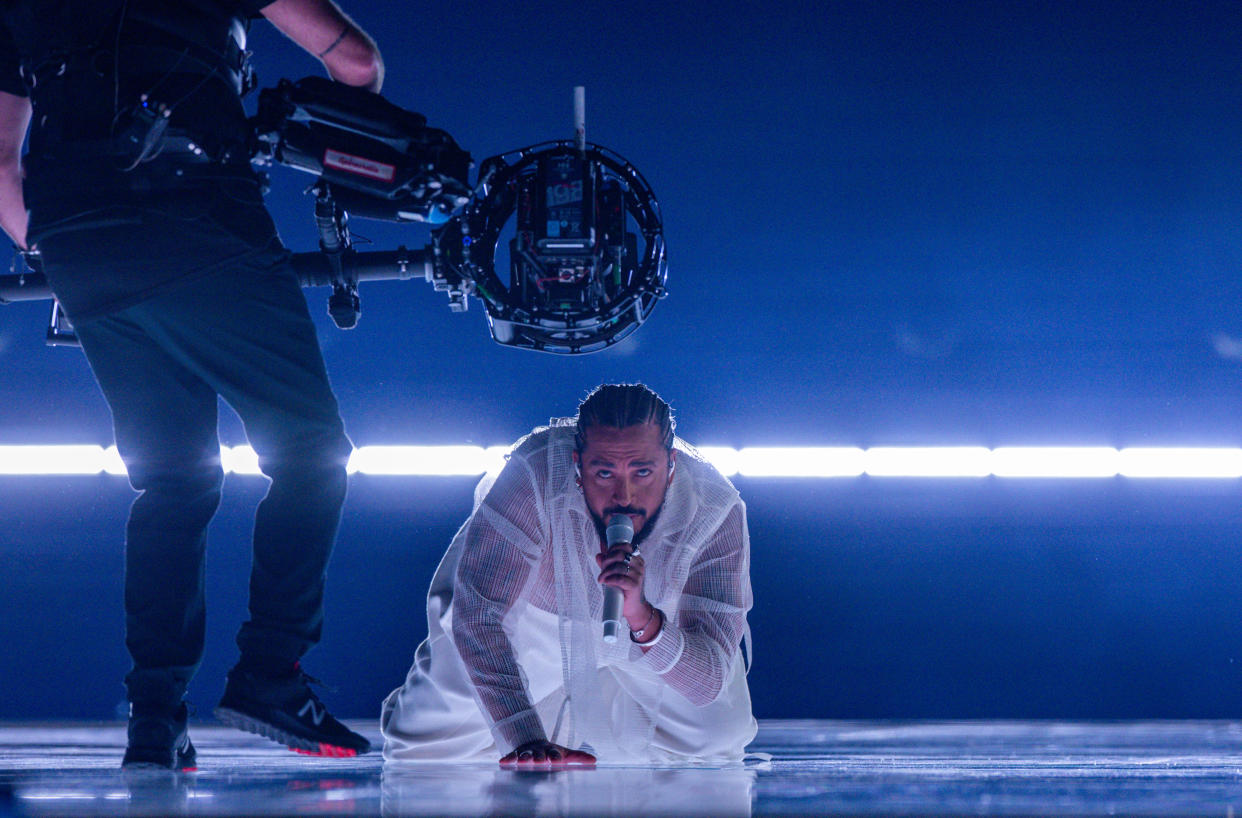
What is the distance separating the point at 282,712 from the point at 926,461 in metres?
2.36

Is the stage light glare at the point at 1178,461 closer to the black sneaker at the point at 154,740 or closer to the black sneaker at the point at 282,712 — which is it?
the black sneaker at the point at 282,712

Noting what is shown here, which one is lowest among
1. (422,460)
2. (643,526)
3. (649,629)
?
(649,629)

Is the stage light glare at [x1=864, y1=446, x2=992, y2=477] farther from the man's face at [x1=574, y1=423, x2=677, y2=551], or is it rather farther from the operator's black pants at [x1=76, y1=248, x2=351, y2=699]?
the operator's black pants at [x1=76, y1=248, x2=351, y2=699]

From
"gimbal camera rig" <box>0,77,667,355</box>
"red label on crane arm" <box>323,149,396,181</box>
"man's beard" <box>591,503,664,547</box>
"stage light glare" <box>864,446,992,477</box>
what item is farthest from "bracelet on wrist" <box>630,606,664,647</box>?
"stage light glare" <box>864,446,992,477</box>

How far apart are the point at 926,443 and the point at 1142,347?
74 centimetres

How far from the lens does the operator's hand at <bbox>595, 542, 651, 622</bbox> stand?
1.54m

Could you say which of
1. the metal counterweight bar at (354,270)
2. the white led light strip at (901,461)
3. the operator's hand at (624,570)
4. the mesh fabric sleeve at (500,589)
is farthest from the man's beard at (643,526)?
the white led light strip at (901,461)

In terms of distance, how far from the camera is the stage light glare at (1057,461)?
3197mm

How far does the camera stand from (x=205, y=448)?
1.45m

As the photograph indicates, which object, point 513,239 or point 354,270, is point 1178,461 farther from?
point 354,270

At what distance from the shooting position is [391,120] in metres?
1.45

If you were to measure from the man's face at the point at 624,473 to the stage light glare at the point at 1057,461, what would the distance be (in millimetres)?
1726

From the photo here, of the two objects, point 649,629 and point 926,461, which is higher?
point 926,461

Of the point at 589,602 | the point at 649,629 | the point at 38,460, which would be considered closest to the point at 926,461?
the point at 589,602
